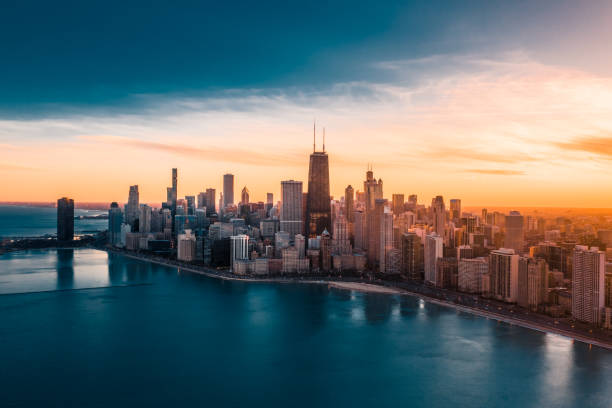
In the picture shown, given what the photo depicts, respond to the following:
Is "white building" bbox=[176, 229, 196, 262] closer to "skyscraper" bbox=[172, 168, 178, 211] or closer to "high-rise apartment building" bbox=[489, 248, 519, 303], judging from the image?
"skyscraper" bbox=[172, 168, 178, 211]

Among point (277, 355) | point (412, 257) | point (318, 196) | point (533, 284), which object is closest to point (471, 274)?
point (533, 284)

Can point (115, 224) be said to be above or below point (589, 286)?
above

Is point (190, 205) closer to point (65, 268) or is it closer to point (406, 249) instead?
point (65, 268)

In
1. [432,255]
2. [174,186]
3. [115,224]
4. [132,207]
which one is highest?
[174,186]

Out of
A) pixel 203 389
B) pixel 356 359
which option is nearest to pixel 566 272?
pixel 356 359


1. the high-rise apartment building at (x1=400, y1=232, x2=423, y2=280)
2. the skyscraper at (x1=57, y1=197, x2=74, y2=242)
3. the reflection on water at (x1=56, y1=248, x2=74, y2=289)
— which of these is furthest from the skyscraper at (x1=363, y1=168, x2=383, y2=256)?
the skyscraper at (x1=57, y1=197, x2=74, y2=242)

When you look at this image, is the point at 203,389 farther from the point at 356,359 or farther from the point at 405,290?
the point at 405,290
